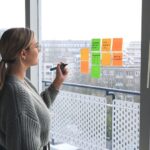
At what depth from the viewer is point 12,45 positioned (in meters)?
1.37

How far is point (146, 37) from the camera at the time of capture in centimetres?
151

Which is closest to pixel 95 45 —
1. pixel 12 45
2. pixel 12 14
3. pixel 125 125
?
pixel 125 125

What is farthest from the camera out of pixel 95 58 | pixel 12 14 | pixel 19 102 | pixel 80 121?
pixel 12 14

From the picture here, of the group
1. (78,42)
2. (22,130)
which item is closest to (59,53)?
(78,42)

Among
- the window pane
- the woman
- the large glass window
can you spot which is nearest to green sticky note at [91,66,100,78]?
the large glass window

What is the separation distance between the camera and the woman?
1.30 metres

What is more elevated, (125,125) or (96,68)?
(96,68)

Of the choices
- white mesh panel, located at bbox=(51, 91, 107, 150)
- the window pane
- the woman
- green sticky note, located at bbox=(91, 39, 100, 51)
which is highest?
the window pane

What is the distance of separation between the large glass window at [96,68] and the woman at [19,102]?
Result: 0.54 meters

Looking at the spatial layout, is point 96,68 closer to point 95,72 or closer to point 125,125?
point 95,72

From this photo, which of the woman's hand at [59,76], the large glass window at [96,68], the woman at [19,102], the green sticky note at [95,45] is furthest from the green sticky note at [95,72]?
the woman at [19,102]

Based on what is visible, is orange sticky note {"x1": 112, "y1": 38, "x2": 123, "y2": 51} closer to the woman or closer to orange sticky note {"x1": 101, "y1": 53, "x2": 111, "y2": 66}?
orange sticky note {"x1": 101, "y1": 53, "x2": 111, "y2": 66}

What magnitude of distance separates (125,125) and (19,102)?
78 centimetres

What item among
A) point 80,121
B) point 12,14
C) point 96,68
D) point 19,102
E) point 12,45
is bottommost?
point 80,121
